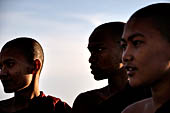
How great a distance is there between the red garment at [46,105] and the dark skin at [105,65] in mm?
612

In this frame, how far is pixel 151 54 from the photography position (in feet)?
9.15

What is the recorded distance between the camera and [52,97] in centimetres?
539

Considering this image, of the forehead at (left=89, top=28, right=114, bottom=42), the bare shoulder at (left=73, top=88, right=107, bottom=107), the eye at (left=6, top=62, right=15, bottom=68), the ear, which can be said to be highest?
the forehead at (left=89, top=28, right=114, bottom=42)

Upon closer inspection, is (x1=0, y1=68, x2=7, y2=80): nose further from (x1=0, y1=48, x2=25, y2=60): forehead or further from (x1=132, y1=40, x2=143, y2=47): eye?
(x1=132, y1=40, x2=143, y2=47): eye

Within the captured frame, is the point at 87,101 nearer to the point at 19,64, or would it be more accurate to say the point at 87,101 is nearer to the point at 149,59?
the point at 19,64

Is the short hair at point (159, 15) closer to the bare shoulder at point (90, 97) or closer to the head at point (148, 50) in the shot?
the head at point (148, 50)

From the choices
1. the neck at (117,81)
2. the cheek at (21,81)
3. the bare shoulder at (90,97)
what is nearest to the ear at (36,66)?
the cheek at (21,81)

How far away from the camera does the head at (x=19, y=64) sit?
5039 millimetres

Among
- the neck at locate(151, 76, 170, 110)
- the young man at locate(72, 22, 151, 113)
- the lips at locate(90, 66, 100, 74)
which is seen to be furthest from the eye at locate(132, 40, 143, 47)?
the lips at locate(90, 66, 100, 74)

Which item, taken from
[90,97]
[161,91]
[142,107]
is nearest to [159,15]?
[161,91]

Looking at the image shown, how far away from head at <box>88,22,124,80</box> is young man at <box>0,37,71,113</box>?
3.56 ft

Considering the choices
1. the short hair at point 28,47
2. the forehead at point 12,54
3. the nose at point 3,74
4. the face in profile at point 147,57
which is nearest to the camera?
the face in profile at point 147,57

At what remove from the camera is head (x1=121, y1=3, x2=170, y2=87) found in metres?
2.79

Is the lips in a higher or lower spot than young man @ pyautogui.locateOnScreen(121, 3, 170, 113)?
lower
